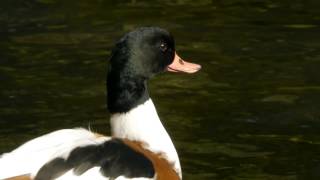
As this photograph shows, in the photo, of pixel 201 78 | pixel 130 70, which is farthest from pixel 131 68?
pixel 201 78

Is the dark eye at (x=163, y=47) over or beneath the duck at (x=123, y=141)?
over

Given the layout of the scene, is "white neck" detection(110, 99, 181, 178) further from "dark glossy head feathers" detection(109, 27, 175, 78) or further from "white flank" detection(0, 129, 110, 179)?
"white flank" detection(0, 129, 110, 179)

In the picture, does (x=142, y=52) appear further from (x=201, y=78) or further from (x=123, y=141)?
(x=201, y=78)

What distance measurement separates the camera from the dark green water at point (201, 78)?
9672 mm

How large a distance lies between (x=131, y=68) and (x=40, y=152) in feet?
3.59

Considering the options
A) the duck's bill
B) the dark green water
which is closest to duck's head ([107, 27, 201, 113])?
the duck's bill

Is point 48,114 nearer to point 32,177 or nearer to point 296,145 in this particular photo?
point 296,145

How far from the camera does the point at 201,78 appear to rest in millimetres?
11664

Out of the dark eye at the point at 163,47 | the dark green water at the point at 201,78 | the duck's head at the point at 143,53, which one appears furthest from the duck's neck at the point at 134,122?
the dark green water at the point at 201,78

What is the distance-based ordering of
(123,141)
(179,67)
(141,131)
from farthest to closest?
(179,67), (141,131), (123,141)

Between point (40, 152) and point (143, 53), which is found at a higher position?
point (143, 53)

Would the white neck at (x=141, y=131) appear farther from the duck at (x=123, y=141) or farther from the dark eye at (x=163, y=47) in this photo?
the dark eye at (x=163, y=47)

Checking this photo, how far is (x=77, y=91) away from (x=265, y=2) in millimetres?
3899

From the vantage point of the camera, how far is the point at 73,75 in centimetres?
1180
